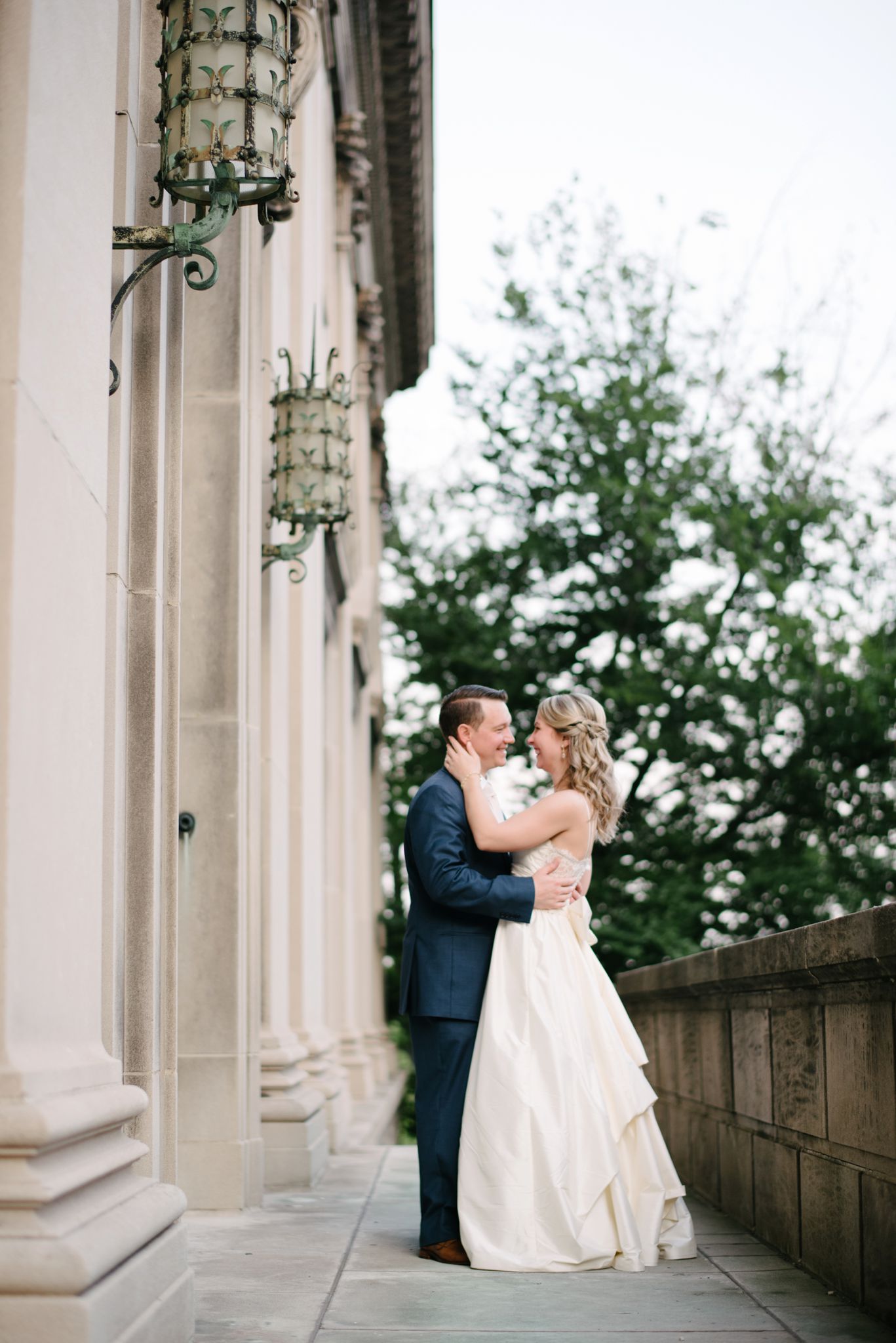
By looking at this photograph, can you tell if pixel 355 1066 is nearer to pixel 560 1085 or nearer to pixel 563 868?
pixel 563 868

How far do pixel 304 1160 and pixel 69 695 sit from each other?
16.7 feet

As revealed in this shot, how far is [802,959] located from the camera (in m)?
5.17

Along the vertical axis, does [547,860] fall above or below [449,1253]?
above

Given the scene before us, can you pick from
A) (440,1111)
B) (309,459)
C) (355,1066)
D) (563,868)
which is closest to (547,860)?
(563,868)

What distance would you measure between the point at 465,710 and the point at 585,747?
0.52m

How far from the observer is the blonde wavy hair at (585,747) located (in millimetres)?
6141

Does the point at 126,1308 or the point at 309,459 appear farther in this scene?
the point at 309,459

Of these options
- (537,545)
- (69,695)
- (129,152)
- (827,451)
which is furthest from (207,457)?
(827,451)

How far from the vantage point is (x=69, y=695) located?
359 centimetres

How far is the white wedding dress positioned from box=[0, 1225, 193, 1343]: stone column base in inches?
68.8

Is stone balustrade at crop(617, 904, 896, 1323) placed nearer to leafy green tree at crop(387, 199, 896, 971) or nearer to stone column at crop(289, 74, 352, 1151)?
stone column at crop(289, 74, 352, 1151)

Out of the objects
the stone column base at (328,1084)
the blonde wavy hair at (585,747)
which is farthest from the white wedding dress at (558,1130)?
the stone column base at (328,1084)

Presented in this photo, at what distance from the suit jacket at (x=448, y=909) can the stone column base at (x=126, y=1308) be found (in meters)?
2.05

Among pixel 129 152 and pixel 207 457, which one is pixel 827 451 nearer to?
pixel 207 457
